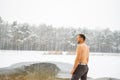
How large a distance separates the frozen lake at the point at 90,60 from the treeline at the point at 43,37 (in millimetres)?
131

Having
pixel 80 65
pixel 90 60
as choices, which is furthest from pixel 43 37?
pixel 80 65

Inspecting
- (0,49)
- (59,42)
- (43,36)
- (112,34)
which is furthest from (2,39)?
(112,34)

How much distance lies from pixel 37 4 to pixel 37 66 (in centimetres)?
129

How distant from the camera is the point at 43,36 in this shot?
528 cm

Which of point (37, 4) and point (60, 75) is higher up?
point (37, 4)

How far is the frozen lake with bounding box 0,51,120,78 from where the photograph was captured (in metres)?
5.11

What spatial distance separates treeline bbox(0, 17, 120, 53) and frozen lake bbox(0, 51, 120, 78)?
0.43 ft

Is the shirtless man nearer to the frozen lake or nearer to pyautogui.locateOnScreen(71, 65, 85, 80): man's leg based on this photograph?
pyautogui.locateOnScreen(71, 65, 85, 80): man's leg

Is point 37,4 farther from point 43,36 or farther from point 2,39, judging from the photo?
point 2,39

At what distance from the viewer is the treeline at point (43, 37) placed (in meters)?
5.18

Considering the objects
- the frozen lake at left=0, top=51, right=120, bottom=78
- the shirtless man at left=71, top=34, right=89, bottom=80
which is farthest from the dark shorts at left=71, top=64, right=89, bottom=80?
the frozen lake at left=0, top=51, right=120, bottom=78

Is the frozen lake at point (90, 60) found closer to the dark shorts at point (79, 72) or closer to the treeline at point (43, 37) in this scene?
the treeline at point (43, 37)

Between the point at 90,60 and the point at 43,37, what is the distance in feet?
3.69

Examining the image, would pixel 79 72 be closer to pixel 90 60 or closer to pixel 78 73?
pixel 78 73
